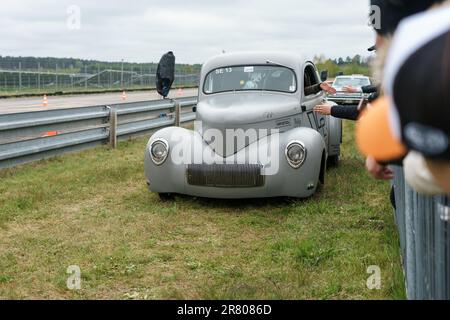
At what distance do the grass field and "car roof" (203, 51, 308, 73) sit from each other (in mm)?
1791

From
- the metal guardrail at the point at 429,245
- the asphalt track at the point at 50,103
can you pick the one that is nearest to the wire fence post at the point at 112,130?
the metal guardrail at the point at 429,245

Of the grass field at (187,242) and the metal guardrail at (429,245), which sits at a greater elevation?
the metal guardrail at (429,245)

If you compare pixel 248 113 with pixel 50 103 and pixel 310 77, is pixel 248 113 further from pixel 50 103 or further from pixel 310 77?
pixel 50 103

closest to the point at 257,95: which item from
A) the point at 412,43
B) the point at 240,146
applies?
the point at 240,146

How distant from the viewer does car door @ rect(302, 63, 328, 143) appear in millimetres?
7332

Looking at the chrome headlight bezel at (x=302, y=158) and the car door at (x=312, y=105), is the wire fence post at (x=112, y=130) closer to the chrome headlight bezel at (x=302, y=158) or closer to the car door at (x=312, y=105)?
the car door at (x=312, y=105)

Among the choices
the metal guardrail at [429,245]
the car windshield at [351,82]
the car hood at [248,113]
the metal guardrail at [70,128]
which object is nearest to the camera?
the metal guardrail at [429,245]

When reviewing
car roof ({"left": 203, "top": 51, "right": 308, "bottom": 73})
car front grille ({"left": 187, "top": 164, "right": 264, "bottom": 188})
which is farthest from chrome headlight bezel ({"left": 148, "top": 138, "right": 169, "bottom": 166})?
car roof ({"left": 203, "top": 51, "right": 308, "bottom": 73})

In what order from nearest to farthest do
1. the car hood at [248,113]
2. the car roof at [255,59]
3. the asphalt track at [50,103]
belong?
the car hood at [248,113], the car roof at [255,59], the asphalt track at [50,103]

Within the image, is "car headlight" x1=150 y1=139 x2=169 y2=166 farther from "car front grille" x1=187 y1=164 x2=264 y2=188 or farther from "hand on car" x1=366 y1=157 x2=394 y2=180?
"hand on car" x1=366 y1=157 x2=394 y2=180

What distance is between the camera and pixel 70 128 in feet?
31.6

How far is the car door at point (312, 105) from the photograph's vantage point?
733cm

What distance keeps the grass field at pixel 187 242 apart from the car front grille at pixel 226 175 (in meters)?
0.33
